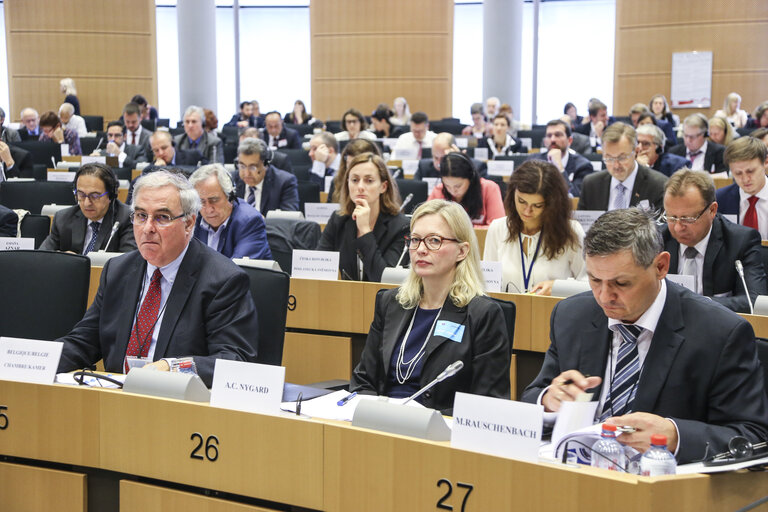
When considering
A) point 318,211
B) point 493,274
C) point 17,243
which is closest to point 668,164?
point 318,211

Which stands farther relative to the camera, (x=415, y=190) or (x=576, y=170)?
(x=576, y=170)

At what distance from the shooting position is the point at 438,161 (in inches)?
299

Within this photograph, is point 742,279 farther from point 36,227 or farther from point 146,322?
point 36,227

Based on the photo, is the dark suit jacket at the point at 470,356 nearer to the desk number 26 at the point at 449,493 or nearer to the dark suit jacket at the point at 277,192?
the desk number 26 at the point at 449,493

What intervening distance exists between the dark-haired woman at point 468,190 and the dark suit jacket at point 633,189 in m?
0.65

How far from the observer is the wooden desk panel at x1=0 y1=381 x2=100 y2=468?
221cm

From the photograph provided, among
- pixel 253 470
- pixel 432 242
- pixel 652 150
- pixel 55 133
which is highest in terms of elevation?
pixel 55 133

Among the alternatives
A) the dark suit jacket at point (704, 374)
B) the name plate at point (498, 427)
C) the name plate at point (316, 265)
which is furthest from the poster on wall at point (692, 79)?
the name plate at point (498, 427)

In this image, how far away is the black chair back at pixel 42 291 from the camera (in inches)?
127

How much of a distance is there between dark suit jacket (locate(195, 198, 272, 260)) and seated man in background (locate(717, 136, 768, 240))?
8.43ft

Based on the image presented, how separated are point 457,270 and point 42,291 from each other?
1.60 meters

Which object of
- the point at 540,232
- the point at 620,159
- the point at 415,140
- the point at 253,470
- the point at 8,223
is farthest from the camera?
the point at 415,140

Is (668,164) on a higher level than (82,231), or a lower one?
higher

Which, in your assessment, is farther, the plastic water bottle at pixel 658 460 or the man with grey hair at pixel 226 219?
the man with grey hair at pixel 226 219
